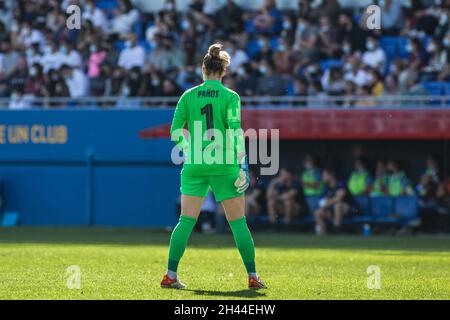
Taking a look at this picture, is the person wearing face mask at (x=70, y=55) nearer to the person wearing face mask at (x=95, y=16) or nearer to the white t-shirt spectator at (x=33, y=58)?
the white t-shirt spectator at (x=33, y=58)

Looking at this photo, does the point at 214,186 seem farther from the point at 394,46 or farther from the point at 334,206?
the point at 394,46

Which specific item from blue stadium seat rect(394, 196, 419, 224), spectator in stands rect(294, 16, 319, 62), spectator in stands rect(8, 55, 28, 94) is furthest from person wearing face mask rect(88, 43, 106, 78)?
blue stadium seat rect(394, 196, 419, 224)

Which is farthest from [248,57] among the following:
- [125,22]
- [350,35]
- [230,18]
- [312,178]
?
[312,178]

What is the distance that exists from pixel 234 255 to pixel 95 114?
30.4 ft

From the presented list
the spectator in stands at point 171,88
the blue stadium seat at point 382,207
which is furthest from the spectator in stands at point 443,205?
the spectator in stands at point 171,88

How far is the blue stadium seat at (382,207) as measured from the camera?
20859mm

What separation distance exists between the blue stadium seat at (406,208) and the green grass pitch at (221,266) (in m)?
1.12

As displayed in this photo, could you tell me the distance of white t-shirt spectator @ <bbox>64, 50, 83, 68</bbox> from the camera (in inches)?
951

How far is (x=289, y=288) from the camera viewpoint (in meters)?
10.3

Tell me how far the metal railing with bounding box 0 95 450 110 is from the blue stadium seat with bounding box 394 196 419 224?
5.61ft

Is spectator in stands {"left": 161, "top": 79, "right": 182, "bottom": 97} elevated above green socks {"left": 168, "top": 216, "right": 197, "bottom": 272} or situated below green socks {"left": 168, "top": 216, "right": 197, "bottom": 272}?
above

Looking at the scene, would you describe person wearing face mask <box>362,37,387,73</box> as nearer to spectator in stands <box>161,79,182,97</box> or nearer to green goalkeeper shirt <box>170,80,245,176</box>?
spectator in stands <box>161,79,182,97</box>

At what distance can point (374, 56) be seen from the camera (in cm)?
2242

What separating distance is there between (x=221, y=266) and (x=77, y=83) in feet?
37.7
